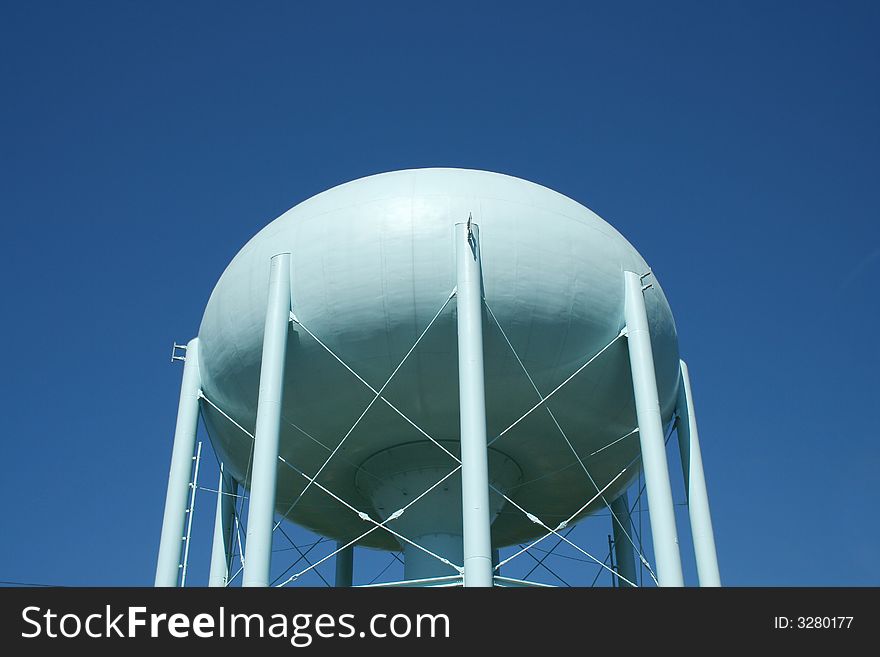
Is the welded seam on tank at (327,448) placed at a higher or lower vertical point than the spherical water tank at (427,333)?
lower

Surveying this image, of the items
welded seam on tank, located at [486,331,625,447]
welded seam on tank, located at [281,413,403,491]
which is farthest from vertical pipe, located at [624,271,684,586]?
welded seam on tank, located at [281,413,403,491]

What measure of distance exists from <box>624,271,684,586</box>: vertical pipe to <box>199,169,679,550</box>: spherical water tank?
29cm

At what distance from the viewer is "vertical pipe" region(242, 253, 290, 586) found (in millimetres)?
12258

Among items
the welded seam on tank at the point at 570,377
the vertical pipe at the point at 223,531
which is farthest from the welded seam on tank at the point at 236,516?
the welded seam on tank at the point at 570,377

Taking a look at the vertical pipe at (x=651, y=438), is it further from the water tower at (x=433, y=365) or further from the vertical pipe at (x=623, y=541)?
the vertical pipe at (x=623, y=541)

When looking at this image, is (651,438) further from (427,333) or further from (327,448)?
(327,448)

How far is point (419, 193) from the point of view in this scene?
1448cm

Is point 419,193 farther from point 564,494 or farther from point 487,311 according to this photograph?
point 564,494

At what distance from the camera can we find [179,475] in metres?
15.5

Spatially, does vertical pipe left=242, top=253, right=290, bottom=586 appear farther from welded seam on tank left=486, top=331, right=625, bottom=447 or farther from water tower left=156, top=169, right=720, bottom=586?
welded seam on tank left=486, top=331, right=625, bottom=447

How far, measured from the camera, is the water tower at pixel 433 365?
44.0ft

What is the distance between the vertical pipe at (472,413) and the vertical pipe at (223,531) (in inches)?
241

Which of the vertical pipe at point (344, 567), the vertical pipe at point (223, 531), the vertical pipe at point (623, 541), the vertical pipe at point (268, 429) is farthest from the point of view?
the vertical pipe at point (344, 567)
